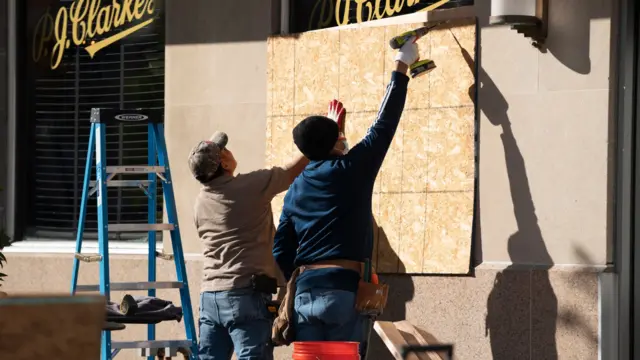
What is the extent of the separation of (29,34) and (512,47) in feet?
16.0

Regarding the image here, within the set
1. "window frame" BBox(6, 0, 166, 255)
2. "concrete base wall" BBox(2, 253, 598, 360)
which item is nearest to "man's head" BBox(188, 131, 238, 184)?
"concrete base wall" BBox(2, 253, 598, 360)

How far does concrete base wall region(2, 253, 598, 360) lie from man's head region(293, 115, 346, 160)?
186cm

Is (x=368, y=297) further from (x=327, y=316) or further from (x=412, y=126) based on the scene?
(x=412, y=126)

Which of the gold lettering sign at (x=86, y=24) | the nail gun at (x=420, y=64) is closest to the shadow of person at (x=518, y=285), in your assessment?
the nail gun at (x=420, y=64)

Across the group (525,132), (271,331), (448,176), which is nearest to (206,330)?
(271,331)

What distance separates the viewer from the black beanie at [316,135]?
21.4 ft

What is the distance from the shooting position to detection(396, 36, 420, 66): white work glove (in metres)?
7.20

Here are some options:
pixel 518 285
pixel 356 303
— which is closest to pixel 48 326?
pixel 356 303

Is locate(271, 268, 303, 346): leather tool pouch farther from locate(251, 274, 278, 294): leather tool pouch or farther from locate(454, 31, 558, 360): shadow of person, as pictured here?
locate(454, 31, 558, 360): shadow of person

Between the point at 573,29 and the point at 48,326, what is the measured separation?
5.48m

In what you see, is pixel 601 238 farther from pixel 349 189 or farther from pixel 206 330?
pixel 206 330

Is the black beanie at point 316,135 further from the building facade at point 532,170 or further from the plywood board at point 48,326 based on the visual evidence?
the plywood board at point 48,326

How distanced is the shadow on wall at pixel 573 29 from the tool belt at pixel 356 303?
85.4 inches

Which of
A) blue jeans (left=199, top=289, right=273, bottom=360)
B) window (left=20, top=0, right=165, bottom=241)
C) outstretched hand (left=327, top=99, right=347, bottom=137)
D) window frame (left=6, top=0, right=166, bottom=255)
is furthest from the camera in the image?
window frame (left=6, top=0, right=166, bottom=255)
